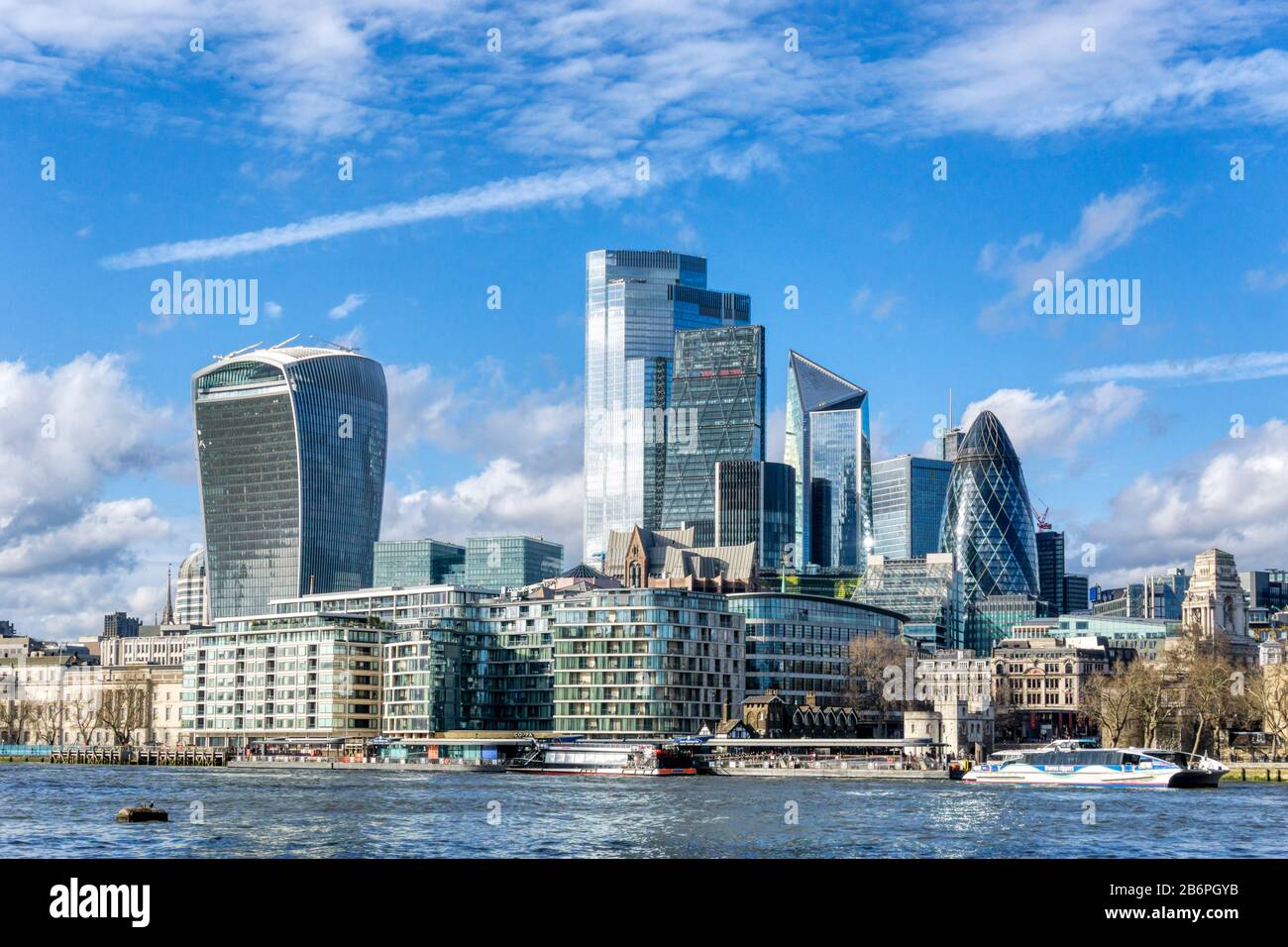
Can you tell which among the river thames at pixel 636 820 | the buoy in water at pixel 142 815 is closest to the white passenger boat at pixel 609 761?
the river thames at pixel 636 820

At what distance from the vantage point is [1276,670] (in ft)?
653

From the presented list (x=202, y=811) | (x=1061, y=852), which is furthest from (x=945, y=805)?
(x=202, y=811)

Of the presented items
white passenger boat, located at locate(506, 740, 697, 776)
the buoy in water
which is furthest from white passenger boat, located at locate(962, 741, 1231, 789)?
the buoy in water

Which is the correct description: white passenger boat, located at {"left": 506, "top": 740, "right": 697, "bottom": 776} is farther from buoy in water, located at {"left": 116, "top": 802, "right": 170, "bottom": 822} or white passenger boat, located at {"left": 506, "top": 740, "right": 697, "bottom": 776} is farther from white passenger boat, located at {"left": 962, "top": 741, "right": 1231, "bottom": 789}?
buoy in water, located at {"left": 116, "top": 802, "right": 170, "bottom": 822}

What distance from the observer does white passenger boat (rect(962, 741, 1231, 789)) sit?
142 m

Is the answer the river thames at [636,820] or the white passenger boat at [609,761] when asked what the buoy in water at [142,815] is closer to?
the river thames at [636,820]

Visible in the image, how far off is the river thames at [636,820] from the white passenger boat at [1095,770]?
5.28 metres

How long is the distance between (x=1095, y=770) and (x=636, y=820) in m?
69.0

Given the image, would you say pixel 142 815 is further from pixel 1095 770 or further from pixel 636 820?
pixel 1095 770

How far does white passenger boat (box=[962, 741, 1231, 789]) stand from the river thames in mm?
5281

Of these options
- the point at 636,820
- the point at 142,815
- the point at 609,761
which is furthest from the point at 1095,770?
the point at 142,815

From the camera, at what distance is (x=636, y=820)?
8894 cm
